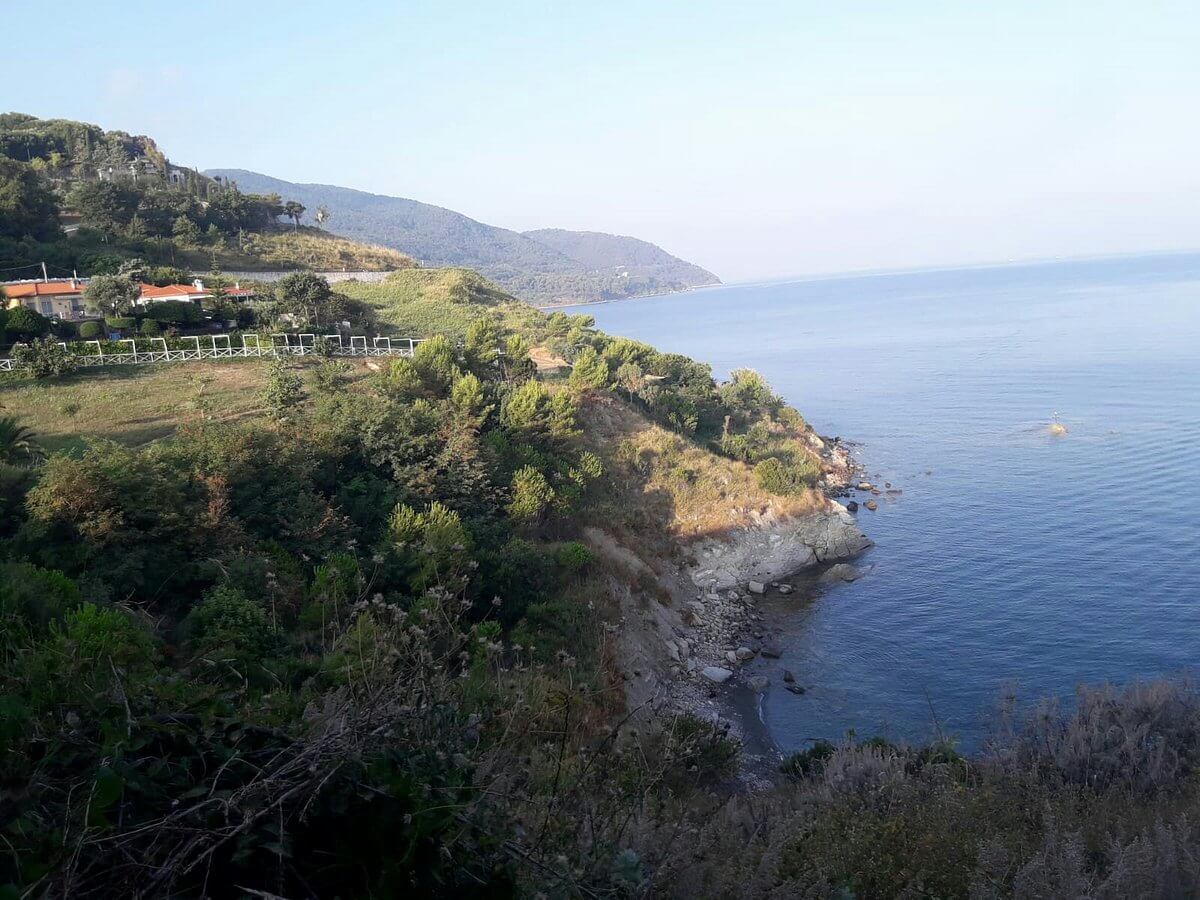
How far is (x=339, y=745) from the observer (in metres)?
2.77

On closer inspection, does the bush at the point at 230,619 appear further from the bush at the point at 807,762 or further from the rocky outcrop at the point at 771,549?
the rocky outcrop at the point at 771,549

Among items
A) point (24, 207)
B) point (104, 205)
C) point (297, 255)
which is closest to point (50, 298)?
point (24, 207)

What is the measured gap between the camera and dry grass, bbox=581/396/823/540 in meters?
27.0

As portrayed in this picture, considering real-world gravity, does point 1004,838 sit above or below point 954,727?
above

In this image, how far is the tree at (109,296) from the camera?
1187 inches

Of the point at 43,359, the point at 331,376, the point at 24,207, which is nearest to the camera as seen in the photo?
the point at 43,359

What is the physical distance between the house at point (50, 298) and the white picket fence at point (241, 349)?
6.58m

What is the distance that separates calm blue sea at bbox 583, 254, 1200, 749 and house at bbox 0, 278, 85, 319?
104ft

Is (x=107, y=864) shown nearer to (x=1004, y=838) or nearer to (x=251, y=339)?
(x=1004, y=838)

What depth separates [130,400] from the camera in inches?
904

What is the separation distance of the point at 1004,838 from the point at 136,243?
5374cm

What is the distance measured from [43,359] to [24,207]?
2533 cm

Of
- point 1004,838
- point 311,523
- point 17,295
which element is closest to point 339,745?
point 1004,838

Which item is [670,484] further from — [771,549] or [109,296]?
[109,296]
